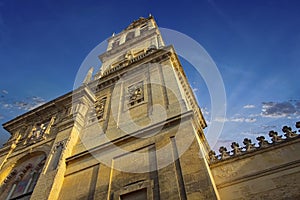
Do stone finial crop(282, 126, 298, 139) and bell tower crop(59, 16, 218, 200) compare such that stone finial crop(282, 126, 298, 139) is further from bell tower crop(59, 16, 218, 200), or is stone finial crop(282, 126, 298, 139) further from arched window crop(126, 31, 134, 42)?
arched window crop(126, 31, 134, 42)

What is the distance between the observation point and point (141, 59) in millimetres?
16016

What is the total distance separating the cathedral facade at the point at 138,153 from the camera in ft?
24.5

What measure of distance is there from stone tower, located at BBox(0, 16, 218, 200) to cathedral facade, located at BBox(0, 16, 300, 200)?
0.04m

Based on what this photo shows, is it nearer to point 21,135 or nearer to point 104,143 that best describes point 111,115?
point 104,143

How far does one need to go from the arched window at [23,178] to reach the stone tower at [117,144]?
48 mm

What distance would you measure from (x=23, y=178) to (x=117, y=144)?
6.10 metres

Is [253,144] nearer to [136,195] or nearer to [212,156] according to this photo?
[212,156]

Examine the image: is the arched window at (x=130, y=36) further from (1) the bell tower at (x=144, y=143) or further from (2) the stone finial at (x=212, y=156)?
(2) the stone finial at (x=212, y=156)

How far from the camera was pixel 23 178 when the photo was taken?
12.3 m

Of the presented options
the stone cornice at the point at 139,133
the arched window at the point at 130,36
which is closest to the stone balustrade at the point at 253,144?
the stone cornice at the point at 139,133

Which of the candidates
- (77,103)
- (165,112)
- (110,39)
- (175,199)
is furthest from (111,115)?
(110,39)

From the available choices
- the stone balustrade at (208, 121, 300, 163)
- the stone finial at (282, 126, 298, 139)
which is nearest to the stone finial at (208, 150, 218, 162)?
the stone balustrade at (208, 121, 300, 163)

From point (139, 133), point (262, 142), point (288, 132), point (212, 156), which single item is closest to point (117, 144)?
point (139, 133)

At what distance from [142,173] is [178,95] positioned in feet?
14.1
